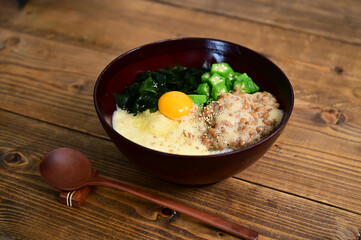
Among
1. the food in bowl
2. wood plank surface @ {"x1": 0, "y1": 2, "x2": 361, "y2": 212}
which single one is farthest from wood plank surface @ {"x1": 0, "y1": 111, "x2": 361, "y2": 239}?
the food in bowl

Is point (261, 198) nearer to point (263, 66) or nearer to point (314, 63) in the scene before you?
point (263, 66)

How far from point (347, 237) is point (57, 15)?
2.87 meters

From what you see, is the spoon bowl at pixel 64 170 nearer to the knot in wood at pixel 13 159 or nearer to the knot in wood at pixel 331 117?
the knot in wood at pixel 13 159

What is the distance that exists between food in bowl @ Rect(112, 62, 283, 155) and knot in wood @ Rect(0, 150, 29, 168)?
1.88 ft

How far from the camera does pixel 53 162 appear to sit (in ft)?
6.16

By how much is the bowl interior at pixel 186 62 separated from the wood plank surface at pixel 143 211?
421 millimetres

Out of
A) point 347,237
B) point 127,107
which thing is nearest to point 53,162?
point 127,107

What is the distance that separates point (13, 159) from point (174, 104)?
3.14 feet

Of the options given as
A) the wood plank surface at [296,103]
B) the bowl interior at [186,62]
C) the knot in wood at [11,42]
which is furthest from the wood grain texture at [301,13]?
the knot in wood at [11,42]

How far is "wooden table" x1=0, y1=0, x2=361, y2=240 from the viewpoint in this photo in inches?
71.7

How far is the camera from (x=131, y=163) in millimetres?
2104

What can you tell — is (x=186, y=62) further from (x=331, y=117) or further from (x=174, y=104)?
(x=331, y=117)

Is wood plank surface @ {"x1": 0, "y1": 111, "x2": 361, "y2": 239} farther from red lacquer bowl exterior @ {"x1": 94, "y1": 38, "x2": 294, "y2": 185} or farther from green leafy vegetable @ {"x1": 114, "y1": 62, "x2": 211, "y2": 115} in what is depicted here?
green leafy vegetable @ {"x1": 114, "y1": 62, "x2": 211, "y2": 115}

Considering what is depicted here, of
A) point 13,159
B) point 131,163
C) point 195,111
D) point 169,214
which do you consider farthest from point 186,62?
point 13,159
